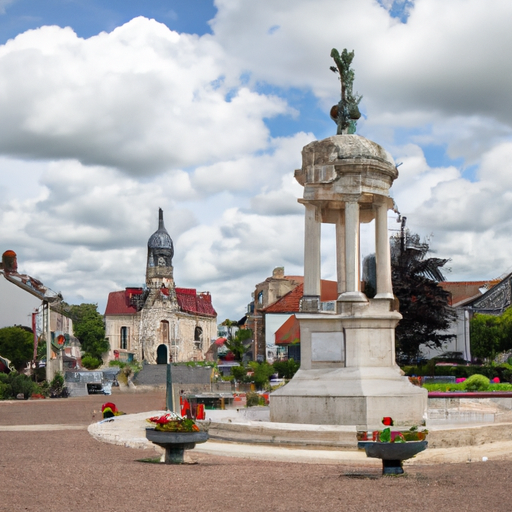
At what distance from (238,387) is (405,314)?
32.6ft

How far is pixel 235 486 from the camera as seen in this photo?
8.98 meters

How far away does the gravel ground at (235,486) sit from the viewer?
7.77 meters

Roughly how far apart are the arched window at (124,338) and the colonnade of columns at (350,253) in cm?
8982

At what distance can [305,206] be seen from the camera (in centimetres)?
1525

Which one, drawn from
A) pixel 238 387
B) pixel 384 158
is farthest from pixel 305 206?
pixel 238 387

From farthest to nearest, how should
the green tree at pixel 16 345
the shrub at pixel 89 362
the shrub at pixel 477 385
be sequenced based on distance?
the shrub at pixel 89 362 < the green tree at pixel 16 345 < the shrub at pixel 477 385

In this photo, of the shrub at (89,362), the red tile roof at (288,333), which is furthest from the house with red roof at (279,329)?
the shrub at (89,362)

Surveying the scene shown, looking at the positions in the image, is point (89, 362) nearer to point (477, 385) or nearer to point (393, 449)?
point (477, 385)

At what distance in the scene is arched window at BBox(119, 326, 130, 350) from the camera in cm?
10250

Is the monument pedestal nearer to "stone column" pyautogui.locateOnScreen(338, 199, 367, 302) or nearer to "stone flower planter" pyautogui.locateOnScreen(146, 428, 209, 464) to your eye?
"stone column" pyautogui.locateOnScreen(338, 199, 367, 302)

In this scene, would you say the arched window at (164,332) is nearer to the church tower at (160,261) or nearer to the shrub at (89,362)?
the church tower at (160,261)

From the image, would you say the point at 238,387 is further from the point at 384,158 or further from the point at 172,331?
the point at 172,331

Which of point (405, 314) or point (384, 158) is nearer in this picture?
point (384, 158)

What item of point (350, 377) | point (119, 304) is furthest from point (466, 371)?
point (119, 304)
